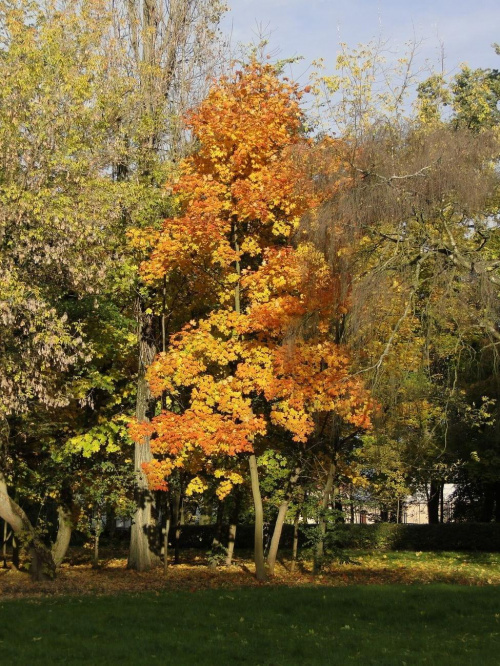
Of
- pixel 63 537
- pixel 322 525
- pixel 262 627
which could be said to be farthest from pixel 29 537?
pixel 262 627

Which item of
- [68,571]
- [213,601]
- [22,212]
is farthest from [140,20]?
[213,601]

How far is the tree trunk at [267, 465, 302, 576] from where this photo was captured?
18.2 metres

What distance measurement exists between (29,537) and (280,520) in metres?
5.48

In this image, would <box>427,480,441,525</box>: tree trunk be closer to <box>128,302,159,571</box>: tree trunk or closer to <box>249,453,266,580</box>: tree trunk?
<box>128,302,159,571</box>: tree trunk

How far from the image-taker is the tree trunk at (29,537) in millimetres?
16172

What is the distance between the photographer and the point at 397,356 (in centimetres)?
1600

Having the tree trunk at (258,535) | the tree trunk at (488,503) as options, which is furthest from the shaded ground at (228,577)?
the tree trunk at (488,503)

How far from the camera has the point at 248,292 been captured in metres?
16.8

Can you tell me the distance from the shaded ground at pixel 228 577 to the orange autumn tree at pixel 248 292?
4.48 feet

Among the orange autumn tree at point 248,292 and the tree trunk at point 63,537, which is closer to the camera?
the orange autumn tree at point 248,292

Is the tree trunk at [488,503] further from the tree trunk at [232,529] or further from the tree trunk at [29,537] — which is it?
the tree trunk at [29,537]

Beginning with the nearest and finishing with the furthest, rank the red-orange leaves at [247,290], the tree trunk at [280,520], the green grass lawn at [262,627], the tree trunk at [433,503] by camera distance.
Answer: the green grass lawn at [262,627] < the red-orange leaves at [247,290] < the tree trunk at [280,520] < the tree trunk at [433,503]

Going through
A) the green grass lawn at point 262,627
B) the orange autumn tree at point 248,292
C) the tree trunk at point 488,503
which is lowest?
the green grass lawn at point 262,627

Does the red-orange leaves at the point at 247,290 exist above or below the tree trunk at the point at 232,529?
above
